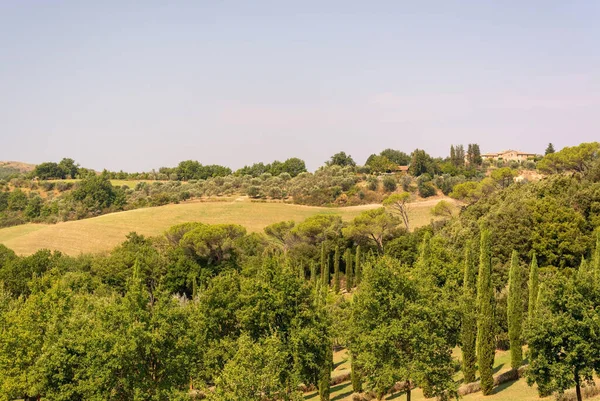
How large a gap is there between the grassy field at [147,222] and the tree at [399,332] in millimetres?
63006

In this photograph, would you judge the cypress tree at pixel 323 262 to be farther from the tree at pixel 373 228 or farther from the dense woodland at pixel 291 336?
the dense woodland at pixel 291 336

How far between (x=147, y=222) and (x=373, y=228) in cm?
4508

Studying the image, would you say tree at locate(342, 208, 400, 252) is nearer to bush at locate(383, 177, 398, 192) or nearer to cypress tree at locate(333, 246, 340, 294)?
cypress tree at locate(333, 246, 340, 294)

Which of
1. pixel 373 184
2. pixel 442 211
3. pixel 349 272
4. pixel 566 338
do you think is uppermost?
pixel 373 184

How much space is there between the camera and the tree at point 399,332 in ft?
73.4

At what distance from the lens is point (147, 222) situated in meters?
99.8

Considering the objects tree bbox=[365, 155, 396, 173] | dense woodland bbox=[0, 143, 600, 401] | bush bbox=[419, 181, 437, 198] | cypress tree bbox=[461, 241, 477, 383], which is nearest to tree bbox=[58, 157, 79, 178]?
tree bbox=[365, 155, 396, 173]

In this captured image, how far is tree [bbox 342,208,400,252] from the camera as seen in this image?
7369cm

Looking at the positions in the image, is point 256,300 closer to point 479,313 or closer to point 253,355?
point 253,355

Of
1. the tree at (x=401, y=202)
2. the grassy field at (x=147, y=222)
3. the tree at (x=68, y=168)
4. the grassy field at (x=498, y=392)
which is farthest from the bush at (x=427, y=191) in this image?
the tree at (x=68, y=168)

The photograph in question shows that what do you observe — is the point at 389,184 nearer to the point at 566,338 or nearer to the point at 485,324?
the point at 485,324

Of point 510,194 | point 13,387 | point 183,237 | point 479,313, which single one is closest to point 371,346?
point 479,313

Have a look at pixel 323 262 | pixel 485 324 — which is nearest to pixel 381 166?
pixel 323 262

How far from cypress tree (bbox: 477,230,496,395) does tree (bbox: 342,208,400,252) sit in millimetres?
40978
